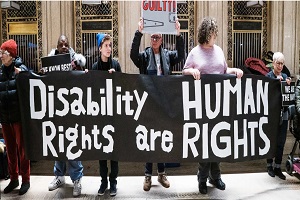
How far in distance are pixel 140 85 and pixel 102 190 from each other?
1364mm

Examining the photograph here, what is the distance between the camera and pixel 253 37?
9625 mm

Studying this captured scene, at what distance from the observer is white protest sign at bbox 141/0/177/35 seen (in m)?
4.41

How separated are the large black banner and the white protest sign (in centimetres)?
56

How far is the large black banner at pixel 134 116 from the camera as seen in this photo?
14.5 feet

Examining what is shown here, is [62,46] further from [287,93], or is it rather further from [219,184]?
[287,93]

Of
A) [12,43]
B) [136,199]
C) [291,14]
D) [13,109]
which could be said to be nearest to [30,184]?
[13,109]

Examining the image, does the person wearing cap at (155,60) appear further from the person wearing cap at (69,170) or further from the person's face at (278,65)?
the person's face at (278,65)

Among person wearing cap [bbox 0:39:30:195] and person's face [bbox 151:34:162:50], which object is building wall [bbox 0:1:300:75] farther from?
person wearing cap [bbox 0:39:30:195]

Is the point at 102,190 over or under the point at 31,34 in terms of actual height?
under

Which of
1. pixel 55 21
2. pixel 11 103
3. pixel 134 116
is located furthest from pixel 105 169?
pixel 55 21

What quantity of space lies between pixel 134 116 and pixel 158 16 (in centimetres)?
120

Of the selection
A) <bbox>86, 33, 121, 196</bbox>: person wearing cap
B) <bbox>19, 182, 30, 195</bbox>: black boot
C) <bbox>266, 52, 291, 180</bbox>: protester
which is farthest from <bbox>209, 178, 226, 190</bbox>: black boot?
<bbox>19, 182, 30, 195</bbox>: black boot

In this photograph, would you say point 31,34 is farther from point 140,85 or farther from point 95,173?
point 140,85

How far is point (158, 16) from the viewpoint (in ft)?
14.6
